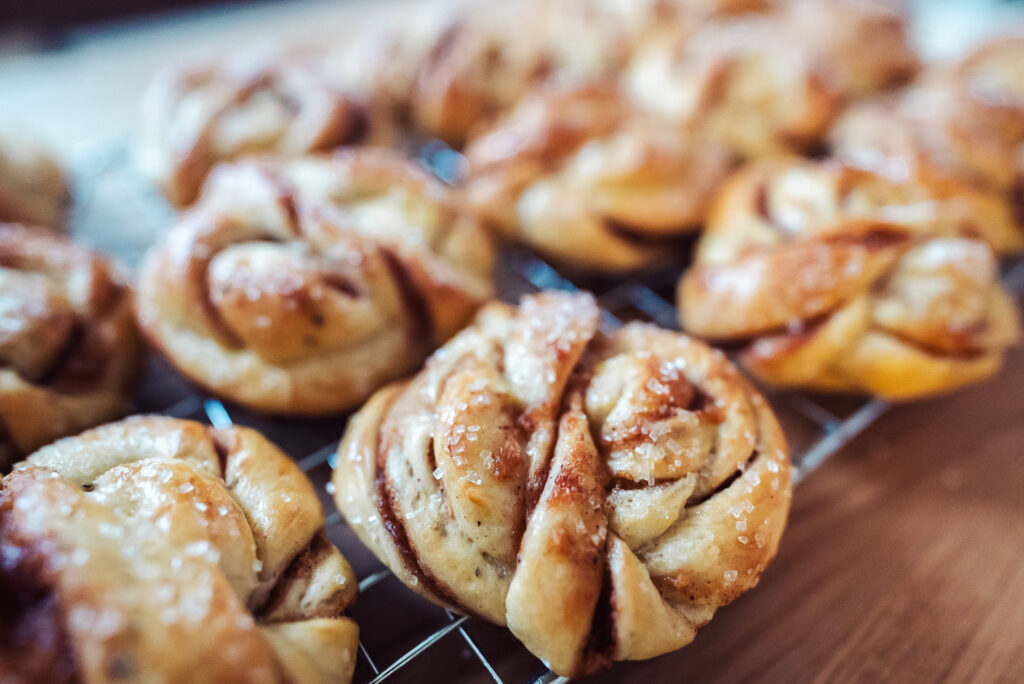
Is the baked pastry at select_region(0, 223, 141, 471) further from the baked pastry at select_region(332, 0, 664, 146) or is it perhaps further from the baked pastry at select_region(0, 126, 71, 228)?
the baked pastry at select_region(332, 0, 664, 146)

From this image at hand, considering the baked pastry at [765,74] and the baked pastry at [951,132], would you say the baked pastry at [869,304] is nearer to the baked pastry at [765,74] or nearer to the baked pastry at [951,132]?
the baked pastry at [951,132]

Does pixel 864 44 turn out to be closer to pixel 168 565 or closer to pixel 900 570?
pixel 900 570

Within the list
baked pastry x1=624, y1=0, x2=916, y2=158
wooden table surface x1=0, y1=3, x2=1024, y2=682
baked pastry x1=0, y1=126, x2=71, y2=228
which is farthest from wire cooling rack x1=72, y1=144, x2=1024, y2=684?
baked pastry x1=624, y1=0, x2=916, y2=158

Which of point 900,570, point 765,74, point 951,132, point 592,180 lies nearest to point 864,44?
point 765,74

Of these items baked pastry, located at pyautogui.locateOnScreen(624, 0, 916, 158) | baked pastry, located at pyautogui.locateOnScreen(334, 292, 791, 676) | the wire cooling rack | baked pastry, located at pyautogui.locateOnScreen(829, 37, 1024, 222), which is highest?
baked pastry, located at pyautogui.locateOnScreen(624, 0, 916, 158)

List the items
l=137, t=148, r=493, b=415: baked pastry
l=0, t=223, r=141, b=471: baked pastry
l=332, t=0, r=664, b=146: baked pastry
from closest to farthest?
1. l=0, t=223, r=141, b=471: baked pastry
2. l=137, t=148, r=493, b=415: baked pastry
3. l=332, t=0, r=664, b=146: baked pastry

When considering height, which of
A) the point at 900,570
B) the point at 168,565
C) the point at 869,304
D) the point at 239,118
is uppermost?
the point at 239,118
